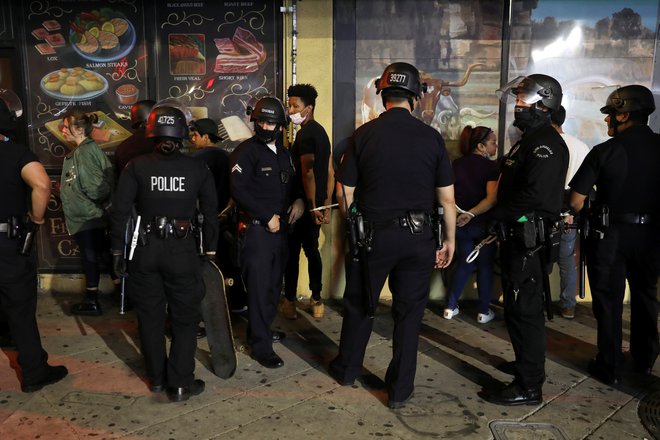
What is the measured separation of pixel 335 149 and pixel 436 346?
2.41m

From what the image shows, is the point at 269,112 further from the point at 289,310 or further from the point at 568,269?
the point at 568,269

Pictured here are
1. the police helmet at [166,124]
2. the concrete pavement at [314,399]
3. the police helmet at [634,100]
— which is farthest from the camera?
the police helmet at [634,100]

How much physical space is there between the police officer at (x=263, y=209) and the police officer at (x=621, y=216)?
2.26m

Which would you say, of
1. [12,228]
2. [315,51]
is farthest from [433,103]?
[12,228]

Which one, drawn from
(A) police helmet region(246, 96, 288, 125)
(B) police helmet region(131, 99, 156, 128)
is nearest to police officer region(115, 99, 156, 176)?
(B) police helmet region(131, 99, 156, 128)

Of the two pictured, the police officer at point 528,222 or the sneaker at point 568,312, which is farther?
the sneaker at point 568,312

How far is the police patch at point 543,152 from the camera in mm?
3996

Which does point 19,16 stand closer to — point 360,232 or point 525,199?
point 360,232

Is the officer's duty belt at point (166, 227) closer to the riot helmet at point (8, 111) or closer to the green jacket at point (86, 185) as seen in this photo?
→ the riot helmet at point (8, 111)

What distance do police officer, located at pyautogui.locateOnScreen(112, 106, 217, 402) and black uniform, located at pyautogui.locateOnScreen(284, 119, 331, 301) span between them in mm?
1478

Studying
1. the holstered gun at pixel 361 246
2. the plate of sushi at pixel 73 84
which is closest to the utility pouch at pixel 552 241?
the holstered gun at pixel 361 246

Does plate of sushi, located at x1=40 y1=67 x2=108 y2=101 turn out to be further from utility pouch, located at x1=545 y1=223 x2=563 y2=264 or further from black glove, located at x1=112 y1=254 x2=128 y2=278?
utility pouch, located at x1=545 y1=223 x2=563 y2=264

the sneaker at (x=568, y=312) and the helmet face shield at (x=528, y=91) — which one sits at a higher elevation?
the helmet face shield at (x=528, y=91)

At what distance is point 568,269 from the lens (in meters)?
6.05
